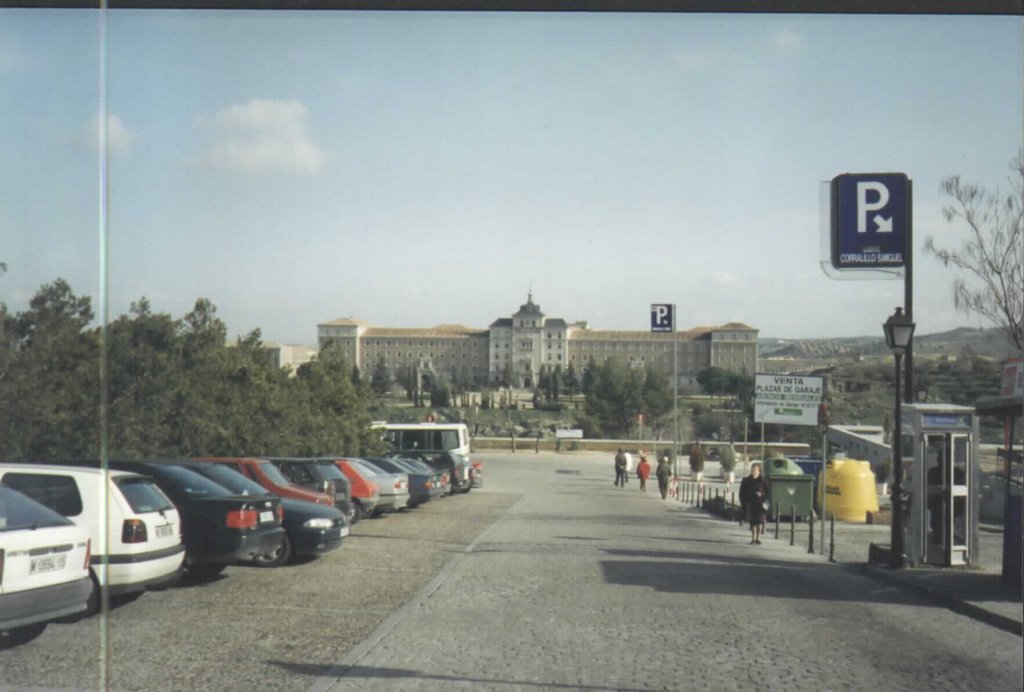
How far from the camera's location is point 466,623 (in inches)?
422

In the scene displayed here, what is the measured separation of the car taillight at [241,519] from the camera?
492 inches

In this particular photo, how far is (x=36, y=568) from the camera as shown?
830 cm

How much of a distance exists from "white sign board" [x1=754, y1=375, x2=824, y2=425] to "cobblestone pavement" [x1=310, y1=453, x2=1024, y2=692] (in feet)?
15.0

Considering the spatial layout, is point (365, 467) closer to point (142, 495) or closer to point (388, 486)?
point (388, 486)

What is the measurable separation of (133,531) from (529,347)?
369ft

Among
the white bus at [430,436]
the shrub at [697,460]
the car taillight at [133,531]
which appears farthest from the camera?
the white bus at [430,436]

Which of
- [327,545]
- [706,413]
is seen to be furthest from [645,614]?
[706,413]

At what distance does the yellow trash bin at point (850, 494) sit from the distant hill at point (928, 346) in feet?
9.48

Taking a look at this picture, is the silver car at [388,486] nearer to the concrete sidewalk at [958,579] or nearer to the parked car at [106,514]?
the concrete sidewalk at [958,579]

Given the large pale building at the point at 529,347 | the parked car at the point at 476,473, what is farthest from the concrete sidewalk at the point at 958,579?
the large pale building at the point at 529,347

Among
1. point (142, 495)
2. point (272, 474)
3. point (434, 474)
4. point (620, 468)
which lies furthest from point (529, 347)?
point (142, 495)

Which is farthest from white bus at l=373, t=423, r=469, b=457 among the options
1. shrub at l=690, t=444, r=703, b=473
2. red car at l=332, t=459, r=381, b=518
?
red car at l=332, t=459, r=381, b=518

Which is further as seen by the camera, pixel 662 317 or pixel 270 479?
pixel 662 317

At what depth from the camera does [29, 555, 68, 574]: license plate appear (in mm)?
8281
